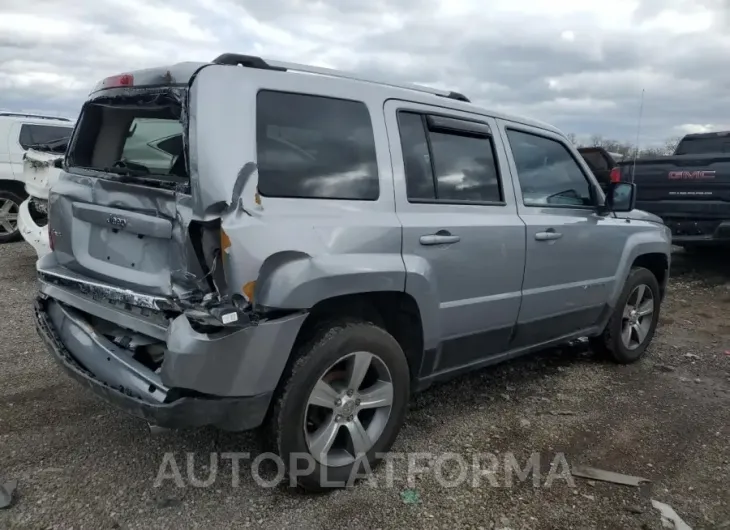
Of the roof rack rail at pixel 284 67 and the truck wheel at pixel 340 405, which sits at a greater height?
the roof rack rail at pixel 284 67

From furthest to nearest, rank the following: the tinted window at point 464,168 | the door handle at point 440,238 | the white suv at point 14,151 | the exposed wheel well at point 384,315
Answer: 1. the white suv at point 14,151
2. the tinted window at point 464,168
3. the door handle at point 440,238
4. the exposed wheel well at point 384,315

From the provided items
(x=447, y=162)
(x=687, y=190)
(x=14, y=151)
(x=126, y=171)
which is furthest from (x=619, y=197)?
(x=14, y=151)

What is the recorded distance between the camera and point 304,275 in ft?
8.55

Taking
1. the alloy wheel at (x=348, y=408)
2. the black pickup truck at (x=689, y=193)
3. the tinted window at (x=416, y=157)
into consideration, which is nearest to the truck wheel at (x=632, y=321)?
the tinted window at (x=416, y=157)

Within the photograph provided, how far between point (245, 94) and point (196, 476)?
73.9 inches

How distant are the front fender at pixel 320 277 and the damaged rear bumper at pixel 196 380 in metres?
0.12

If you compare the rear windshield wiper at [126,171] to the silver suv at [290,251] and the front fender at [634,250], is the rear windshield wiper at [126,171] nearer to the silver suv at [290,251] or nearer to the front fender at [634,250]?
the silver suv at [290,251]

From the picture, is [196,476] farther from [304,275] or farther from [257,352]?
[304,275]

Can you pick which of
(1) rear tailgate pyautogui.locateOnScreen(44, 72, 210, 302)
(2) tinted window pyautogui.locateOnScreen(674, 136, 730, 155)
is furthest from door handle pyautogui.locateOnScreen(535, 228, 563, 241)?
(2) tinted window pyautogui.locateOnScreen(674, 136, 730, 155)

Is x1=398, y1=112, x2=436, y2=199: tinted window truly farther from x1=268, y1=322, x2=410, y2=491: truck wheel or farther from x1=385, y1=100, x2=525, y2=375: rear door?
x1=268, y1=322, x2=410, y2=491: truck wheel

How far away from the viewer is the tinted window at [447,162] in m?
3.23

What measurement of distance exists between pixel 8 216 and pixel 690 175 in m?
9.61

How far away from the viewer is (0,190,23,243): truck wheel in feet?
29.6

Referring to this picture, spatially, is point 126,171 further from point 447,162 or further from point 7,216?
point 7,216
